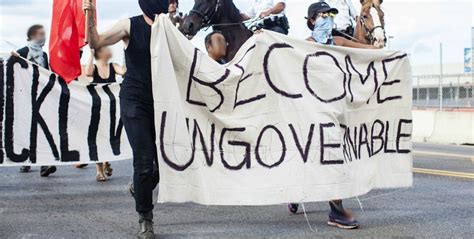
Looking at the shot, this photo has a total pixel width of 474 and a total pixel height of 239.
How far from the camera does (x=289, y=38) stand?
591 cm

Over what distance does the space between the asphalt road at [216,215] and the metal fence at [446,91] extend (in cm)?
1567

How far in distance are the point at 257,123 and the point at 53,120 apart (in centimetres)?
333

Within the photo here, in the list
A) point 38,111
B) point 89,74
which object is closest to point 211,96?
point 38,111

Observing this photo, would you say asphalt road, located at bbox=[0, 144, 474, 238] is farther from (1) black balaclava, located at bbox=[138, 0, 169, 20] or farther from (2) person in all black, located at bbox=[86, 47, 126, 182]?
(1) black balaclava, located at bbox=[138, 0, 169, 20]

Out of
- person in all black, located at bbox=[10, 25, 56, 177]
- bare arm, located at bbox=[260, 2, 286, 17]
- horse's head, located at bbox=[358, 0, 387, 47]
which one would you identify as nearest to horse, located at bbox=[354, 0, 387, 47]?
horse's head, located at bbox=[358, 0, 387, 47]

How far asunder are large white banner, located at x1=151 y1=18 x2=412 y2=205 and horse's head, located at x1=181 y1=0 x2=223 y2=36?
4.26 feet

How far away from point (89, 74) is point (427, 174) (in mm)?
4960

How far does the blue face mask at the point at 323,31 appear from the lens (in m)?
6.65

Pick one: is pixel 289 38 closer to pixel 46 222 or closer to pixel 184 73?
pixel 184 73

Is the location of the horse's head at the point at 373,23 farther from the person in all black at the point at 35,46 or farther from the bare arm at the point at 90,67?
the person in all black at the point at 35,46

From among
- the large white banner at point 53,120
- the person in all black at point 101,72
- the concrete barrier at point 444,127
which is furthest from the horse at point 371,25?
the concrete barrier at point 444,127

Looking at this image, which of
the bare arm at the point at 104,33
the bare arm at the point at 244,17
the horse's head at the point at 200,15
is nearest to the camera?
the bare arm at the point at 104,33

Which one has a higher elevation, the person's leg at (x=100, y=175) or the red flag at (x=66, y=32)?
the red flag at (x=66, y=32)

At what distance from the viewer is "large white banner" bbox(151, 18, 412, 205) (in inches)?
215
